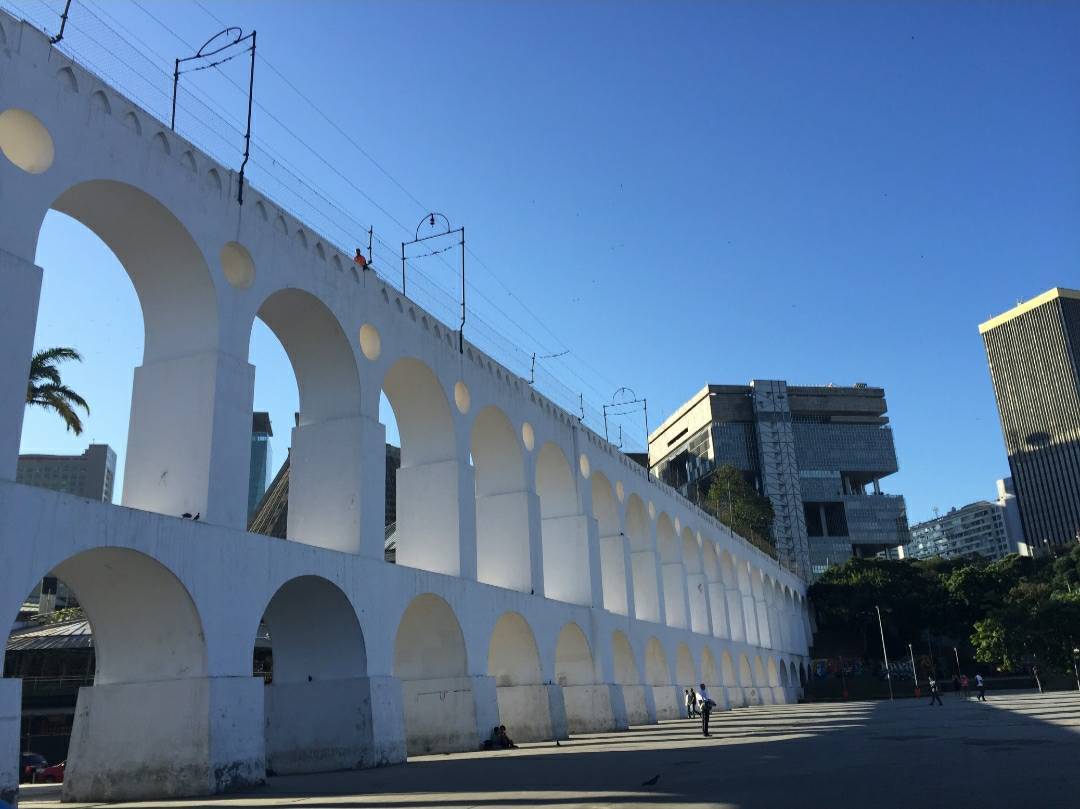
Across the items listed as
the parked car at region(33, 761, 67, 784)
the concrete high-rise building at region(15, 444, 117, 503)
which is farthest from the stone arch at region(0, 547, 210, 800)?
the concrete high-rise building at region(15, 444, 117, 503)

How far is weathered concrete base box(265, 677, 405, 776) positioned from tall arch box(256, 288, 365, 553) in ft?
8.55

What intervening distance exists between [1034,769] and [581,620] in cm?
1614

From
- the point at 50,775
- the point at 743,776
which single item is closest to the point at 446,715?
the point at 743,776

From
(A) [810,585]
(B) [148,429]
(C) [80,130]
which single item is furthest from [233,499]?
(A) [810,585]

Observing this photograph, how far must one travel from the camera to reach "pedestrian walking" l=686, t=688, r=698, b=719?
34.3 m

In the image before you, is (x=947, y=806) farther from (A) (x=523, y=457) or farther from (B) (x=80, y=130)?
(A) (x=523, y=457)

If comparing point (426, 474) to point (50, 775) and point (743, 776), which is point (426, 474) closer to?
point (743, 776)

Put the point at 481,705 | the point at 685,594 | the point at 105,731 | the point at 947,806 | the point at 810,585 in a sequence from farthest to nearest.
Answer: the point at 810,585 < the point at 685,594 < the point at 481,705 < the point at 105,731 < the point at 947,806

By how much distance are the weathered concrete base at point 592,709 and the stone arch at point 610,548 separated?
461cm

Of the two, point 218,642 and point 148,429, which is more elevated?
point 148,429

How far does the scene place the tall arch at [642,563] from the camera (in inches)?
1350

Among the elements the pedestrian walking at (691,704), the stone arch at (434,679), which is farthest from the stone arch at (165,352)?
the pedestrian walking at (691,704)

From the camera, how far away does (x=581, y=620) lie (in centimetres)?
2616

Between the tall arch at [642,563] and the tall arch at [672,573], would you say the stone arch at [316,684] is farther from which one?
the tall arch at [672,573]
